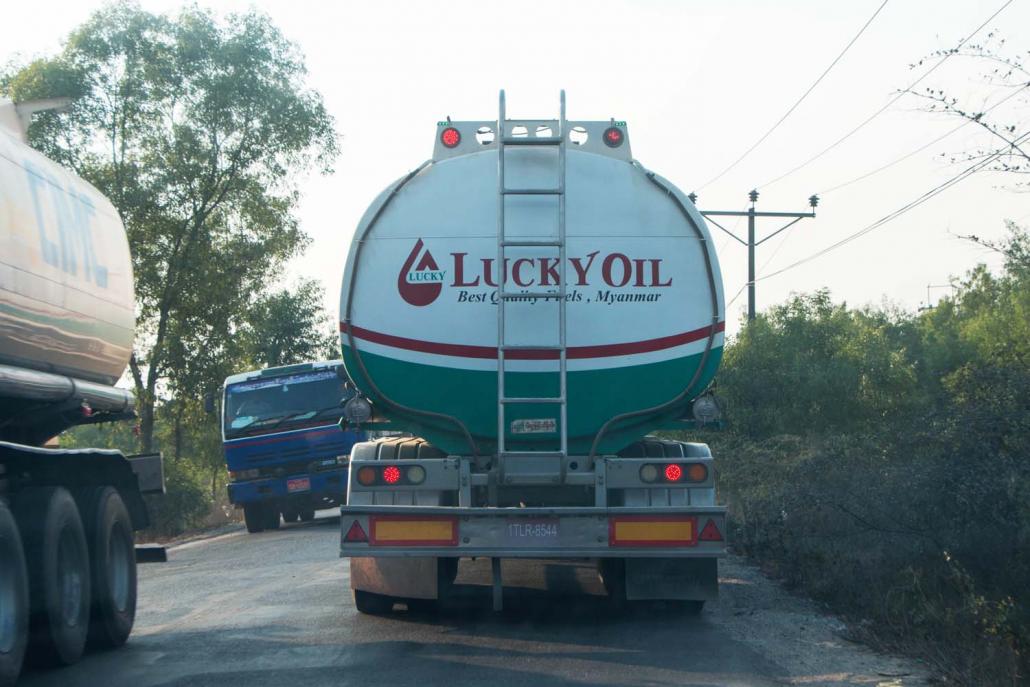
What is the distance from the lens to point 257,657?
25.8 ft

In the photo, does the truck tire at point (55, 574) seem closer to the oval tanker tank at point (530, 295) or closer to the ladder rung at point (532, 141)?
the oval tanker tank at point (530, 295)

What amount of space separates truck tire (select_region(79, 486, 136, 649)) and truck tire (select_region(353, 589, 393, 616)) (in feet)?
5.14

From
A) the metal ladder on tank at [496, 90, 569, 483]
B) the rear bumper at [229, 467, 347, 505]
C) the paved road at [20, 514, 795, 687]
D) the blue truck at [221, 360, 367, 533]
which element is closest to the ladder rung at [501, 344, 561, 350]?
the metal ladder on tank at [496, 90, 569, 483]

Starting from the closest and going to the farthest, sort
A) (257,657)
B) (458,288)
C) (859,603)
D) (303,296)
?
(257,657) < (458,288) < (859,603) < (303,296)

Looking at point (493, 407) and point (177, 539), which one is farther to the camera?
point (177, 539)

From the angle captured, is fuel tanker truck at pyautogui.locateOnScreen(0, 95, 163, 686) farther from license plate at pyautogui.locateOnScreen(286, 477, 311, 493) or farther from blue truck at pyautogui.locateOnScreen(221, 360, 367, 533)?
license plate at pyautogui.locateOnScreen(286, 477, 311, 493)

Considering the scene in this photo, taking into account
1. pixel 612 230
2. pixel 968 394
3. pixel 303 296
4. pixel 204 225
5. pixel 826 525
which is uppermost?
pixel 303 296

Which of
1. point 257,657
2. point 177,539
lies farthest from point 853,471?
point 177,539

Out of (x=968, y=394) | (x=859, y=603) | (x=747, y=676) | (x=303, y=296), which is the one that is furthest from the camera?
(x=303, y=296)

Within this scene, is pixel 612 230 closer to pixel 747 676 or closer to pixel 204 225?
pixel 747 676

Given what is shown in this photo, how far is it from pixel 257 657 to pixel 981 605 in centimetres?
427

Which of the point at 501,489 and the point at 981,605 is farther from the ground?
the point at 501,489

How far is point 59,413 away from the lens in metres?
8.65

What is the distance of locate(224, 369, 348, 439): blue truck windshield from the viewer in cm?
2086
